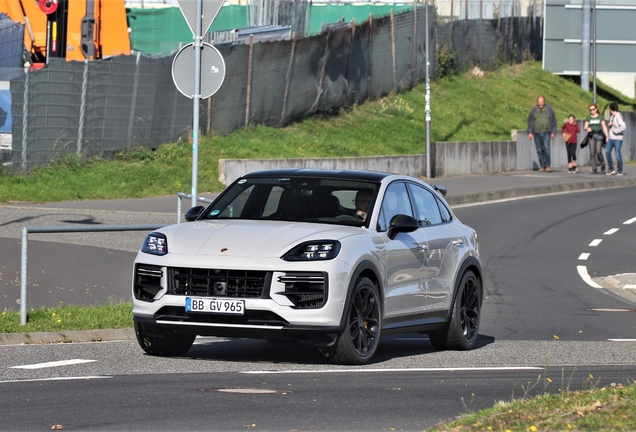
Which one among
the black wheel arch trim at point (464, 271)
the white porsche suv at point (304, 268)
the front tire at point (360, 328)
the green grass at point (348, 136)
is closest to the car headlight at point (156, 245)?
the white porsche suv at point (304, 268)

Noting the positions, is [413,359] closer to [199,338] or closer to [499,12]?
[199,338]

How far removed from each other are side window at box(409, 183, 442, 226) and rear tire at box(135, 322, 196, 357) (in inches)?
88.5

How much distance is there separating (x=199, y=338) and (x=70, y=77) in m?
15.4

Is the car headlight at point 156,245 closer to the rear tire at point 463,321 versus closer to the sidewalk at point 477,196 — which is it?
the sidewalk at point 477,196

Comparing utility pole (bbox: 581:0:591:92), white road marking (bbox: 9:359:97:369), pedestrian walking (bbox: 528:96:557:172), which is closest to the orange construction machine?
pedestrian walking (bbox: 528:96:557:172)

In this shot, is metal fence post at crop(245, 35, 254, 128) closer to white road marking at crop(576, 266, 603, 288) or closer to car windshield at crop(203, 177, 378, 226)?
white road marking at crop(576, 266, 603, 288)

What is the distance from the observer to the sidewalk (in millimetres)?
11234

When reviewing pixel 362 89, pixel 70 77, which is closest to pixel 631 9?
pixel 362 89

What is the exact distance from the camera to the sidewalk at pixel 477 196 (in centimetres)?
1123

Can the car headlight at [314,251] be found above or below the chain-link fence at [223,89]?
below

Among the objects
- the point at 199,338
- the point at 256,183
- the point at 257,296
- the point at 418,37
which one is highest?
the point at 418,37

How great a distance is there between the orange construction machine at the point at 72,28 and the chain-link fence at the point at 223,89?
4.12 meters

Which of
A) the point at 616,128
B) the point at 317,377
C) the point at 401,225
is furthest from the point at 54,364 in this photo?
the point at 616,128

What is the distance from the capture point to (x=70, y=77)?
25703mm
